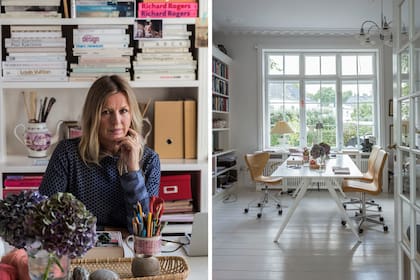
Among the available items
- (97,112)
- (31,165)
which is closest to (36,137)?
(31,165)

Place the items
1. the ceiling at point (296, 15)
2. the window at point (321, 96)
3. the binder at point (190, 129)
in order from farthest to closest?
the window at point (321, 96), the ceiling at point (296, 15), the binder at point (190, 129)

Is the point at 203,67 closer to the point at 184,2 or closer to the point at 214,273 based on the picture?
the point at 184,2

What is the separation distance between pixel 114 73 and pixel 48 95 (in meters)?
0.23

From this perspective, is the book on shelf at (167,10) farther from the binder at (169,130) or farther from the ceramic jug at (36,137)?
the ceramic jug at (36,137)

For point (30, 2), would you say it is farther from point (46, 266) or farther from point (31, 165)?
point (46, 266)

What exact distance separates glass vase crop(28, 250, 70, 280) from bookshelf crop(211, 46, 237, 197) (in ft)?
16.7

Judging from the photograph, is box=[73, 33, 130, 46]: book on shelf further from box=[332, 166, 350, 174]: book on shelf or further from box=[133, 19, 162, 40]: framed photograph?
box=[332, 166, 350, 174]: book on shelf

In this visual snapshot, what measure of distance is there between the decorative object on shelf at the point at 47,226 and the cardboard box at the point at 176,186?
0.64 metres

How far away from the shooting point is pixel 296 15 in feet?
20.6

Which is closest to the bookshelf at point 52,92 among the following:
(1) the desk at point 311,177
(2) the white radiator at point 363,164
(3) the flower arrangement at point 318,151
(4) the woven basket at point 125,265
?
(4) the woven basket at point 125,265

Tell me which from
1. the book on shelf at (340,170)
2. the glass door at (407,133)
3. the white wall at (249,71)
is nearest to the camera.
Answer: the glass door at (407,133)

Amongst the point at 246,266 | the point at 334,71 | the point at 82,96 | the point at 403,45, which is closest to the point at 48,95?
the point at 82,96

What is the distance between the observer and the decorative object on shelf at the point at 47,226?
0.85 metres

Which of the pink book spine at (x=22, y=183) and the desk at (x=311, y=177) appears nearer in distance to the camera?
the pink book spine at (x=22, y=183)
